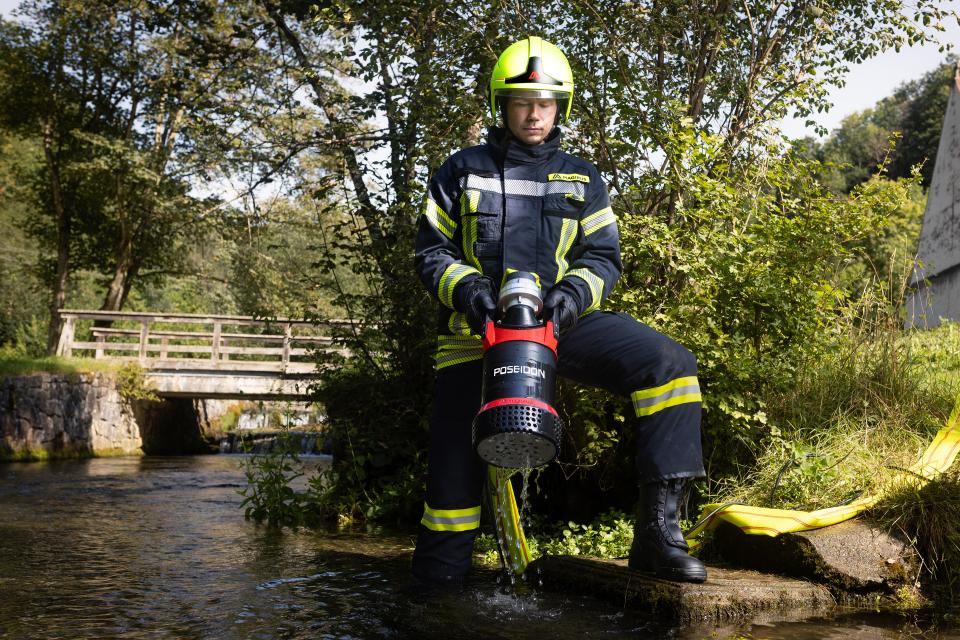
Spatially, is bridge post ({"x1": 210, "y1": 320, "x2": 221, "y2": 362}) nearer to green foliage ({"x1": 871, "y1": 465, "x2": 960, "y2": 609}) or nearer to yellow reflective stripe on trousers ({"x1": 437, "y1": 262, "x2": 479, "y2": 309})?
yellow reflective stripe on trousers ({"x1": 437, "y1": 262, "x2": 479, "y2": 309})

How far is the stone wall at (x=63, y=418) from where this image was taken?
52.2 ft

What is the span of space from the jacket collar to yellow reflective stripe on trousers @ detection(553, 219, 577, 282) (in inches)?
10.7

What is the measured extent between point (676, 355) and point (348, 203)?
408 centimetres

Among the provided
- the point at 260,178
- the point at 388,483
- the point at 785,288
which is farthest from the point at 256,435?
the point at 785,288

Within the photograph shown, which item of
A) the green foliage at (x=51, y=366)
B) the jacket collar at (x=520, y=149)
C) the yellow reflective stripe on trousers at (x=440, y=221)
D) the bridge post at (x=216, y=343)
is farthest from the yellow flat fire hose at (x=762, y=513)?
the bridge post at (x=216, y=343)

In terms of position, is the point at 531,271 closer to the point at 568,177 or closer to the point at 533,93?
the point at 568,177

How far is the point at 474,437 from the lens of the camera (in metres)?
2.91

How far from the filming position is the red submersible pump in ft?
9.29

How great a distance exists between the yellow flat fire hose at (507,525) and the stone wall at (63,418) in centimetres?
1409

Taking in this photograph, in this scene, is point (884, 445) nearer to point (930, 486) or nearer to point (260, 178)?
point (930, 486)

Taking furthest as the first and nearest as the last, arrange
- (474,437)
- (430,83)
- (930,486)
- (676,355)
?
1. (430,83)
2. (930,486)
3. (676,355)
4. (474,437)

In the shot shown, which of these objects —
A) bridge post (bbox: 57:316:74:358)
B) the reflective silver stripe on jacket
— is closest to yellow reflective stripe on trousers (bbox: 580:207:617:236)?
the reflective silver stripe on jacket

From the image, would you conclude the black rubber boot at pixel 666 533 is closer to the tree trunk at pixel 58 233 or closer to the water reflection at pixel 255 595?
the water reflection at pixel 255 595

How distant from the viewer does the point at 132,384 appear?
18672mm
